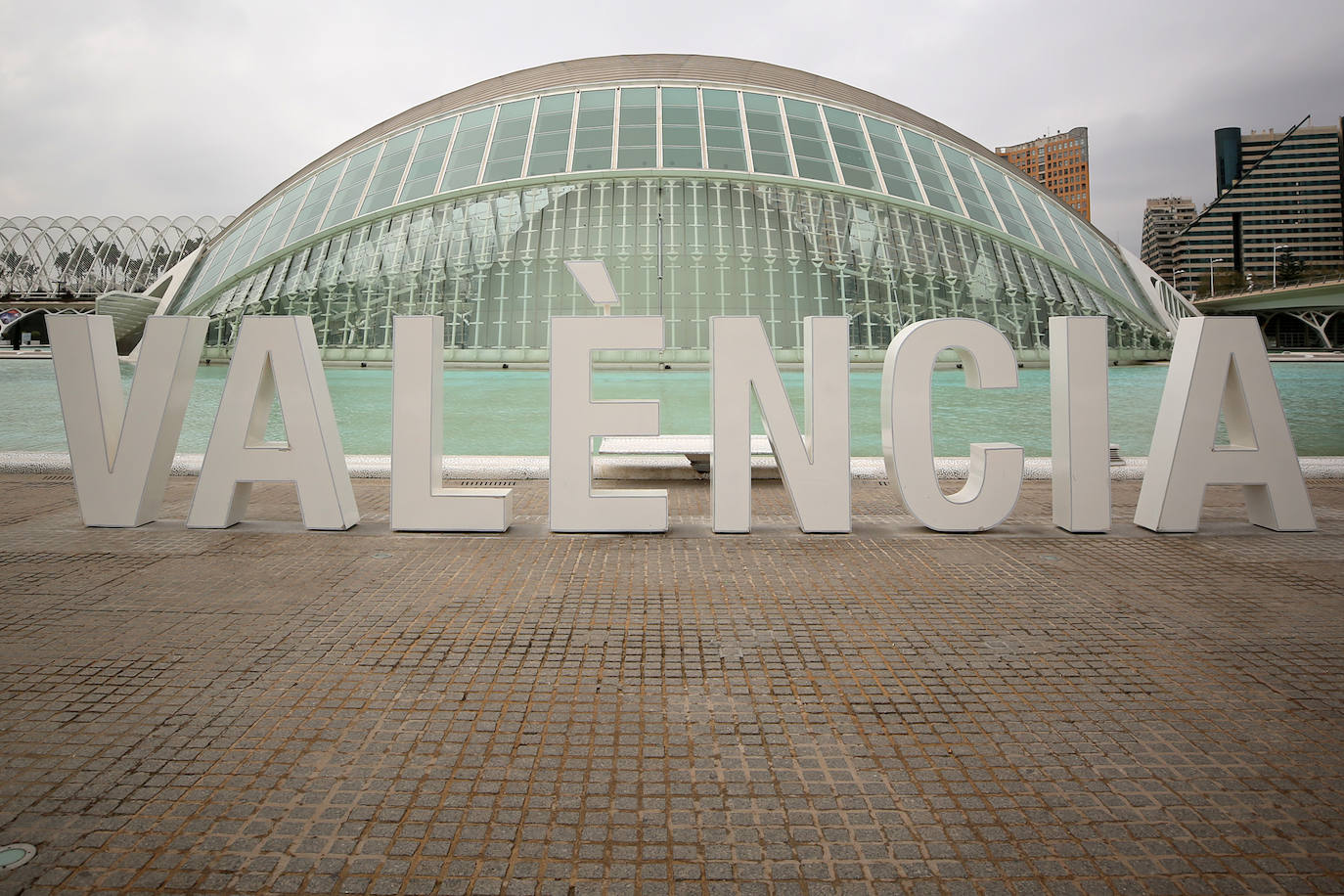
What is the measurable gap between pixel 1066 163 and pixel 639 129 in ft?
665

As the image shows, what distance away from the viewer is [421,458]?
852 cm

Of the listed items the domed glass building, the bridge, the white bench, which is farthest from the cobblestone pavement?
the bridge

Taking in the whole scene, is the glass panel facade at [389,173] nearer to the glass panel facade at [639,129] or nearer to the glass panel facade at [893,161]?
the glass panel facade at [639,129]

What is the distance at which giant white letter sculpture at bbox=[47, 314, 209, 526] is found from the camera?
855 centimetres

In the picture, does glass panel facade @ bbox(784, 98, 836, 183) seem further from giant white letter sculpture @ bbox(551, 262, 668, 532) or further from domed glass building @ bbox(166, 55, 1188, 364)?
giant white letter sculpture @ bbox(551, 262, 668, 532)

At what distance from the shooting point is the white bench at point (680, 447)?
38.8ft

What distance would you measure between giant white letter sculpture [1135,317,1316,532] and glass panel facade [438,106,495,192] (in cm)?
2180

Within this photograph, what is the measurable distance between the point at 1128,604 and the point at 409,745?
517cm

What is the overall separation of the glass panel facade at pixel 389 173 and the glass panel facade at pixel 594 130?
6247mm

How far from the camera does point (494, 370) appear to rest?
23.0m

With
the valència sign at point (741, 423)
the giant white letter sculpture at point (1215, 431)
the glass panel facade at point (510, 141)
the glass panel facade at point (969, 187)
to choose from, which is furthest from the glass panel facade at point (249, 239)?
the giant white letter sculpture at point (1215, 431)

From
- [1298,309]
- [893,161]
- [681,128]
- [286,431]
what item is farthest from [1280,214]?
[286,431]

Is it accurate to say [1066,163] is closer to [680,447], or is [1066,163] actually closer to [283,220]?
[283,220]

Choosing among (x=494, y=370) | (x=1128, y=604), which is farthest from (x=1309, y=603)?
(x=494, y=370)
